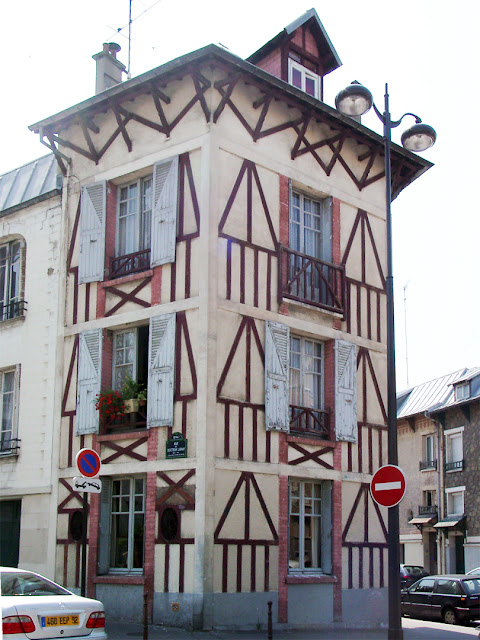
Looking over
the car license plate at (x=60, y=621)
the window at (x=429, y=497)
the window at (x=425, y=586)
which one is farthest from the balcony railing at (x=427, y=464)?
the car license plate at (x=60, y=621)

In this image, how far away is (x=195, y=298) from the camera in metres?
15.8

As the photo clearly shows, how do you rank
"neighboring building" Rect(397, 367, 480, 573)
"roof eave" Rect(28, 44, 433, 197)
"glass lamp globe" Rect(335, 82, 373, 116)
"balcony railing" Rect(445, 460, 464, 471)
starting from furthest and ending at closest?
"balcony railing" Rect(445, 460, 464, 471), "neighboring building" Rect(397, 367, 480, 573), "roof eave" Rect(28, 44, 433, 197), "glass lamp globe" Rect(335, 82, 373, 116)

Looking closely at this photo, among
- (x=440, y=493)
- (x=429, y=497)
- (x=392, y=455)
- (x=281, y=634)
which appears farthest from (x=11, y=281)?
(x=429, y=497)

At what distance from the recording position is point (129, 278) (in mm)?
16938

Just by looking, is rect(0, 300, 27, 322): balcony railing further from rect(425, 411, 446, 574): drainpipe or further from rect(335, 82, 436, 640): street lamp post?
rect(425, 411, 446, 574): drainpipe

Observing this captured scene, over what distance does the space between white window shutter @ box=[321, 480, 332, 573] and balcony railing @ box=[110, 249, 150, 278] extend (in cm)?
556

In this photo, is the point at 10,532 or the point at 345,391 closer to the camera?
the point at 345,391

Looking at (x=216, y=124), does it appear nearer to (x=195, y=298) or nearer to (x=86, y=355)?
(x=195, y=298)

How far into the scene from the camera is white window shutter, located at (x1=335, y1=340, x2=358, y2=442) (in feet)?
58.2

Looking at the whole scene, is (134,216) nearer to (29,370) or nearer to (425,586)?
(29,370)

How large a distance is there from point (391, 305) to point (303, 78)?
846 centimetres

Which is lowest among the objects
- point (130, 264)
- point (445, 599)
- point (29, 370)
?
point (445, 599)

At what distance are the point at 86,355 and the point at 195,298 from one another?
2923mm

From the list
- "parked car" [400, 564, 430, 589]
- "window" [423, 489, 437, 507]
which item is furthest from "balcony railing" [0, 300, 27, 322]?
"window" [423, 489, 437, 507]
